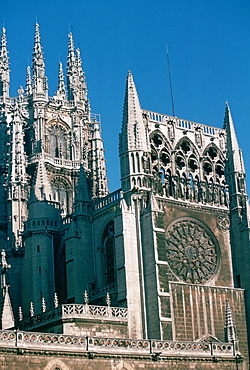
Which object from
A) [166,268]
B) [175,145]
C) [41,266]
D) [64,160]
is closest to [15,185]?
[64,160]

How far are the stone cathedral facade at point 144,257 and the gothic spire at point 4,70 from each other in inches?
532

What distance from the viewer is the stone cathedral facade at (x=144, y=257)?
5247 cm

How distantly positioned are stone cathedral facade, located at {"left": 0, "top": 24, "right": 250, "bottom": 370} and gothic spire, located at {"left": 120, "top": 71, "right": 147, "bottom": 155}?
8 cm

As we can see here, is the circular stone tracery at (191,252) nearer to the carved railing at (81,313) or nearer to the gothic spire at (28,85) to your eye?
the carved railing at (81,313)

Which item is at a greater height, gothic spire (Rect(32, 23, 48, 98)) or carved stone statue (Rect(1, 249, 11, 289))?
gothic spire (Rect(32, 23, 48, 98))

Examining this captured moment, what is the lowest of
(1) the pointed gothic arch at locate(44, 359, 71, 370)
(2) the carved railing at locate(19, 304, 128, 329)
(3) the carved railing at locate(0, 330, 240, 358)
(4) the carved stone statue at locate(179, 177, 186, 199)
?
(1) the pointed gothic arch at locate(44, 359, 71, 370)

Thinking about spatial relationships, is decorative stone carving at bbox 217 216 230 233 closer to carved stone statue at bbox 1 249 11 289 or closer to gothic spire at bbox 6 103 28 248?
carved stone statue at bbox 1 249 11 289

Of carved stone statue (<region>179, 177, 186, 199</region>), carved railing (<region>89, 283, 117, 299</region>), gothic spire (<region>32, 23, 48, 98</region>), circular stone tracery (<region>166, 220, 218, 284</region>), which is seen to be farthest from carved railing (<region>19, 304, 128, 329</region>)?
gothic spire (<region>32, 23, 48, 98</region>)

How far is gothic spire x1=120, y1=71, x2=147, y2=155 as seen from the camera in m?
60.0

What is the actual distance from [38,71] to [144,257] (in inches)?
1292

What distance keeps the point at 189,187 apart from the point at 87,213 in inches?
316

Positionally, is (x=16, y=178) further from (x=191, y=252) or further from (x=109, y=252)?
(x=191, y=252)

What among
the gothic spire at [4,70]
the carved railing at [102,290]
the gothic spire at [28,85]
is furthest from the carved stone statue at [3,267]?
the gothic spire at [28,85]

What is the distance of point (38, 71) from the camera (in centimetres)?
8375
